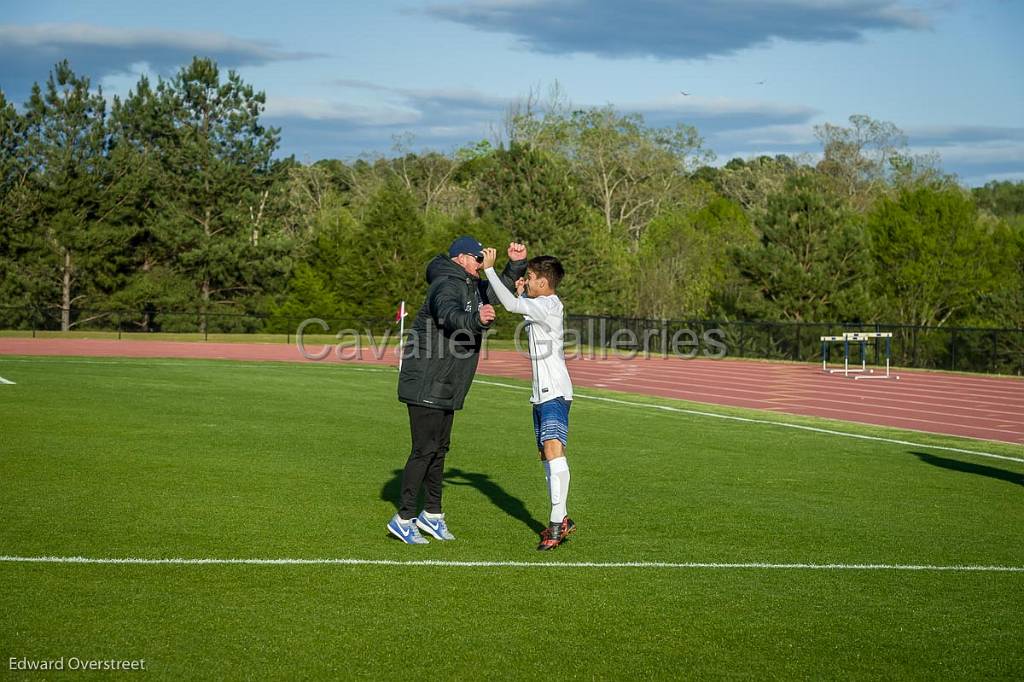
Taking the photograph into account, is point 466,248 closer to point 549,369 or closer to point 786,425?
point 549,369

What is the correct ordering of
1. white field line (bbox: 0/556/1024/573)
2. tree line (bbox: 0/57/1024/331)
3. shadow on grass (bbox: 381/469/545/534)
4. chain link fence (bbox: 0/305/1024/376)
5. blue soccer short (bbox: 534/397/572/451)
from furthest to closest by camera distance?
tree line (bbox: 0/57/1024/331), chain link fence (bbox: 0/305/1024/376), shadow on grass (bbox: 381/469/545/534), blue soccer short (bbox: 534/397/572/451), white field line (bbox: 0/556/1024/573)

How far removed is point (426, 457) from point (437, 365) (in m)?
0.70

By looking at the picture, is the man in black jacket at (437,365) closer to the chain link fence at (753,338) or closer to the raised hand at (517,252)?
the raised hand at (517,252)

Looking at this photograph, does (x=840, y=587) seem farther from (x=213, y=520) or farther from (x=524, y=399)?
(x=524, y=399)

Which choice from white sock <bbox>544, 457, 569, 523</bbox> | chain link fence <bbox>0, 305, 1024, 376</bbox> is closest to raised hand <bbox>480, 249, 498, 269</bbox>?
white sock <bbox>544, 457, 569, 523</bbox>

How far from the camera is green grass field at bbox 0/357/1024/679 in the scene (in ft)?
18.7

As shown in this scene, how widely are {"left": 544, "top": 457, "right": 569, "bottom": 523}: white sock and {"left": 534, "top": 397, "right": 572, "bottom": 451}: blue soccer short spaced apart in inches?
6.7

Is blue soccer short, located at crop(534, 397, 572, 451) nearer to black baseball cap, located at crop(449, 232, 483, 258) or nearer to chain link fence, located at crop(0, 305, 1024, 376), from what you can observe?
black baseball cap, located at crop(449, 232, 483, 258)

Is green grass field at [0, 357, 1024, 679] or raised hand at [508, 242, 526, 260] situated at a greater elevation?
raised hand at [508, 242, 526, 260]

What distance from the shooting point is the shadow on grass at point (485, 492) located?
372 inches

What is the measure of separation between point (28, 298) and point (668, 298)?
31323 millimetres

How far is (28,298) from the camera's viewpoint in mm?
56219

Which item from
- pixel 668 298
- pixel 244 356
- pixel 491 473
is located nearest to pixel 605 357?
pixel 244 356

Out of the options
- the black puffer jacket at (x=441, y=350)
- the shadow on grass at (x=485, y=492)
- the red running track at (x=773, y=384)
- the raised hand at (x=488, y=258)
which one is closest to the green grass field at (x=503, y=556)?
the shadow on grass at (x=485, y=492)
